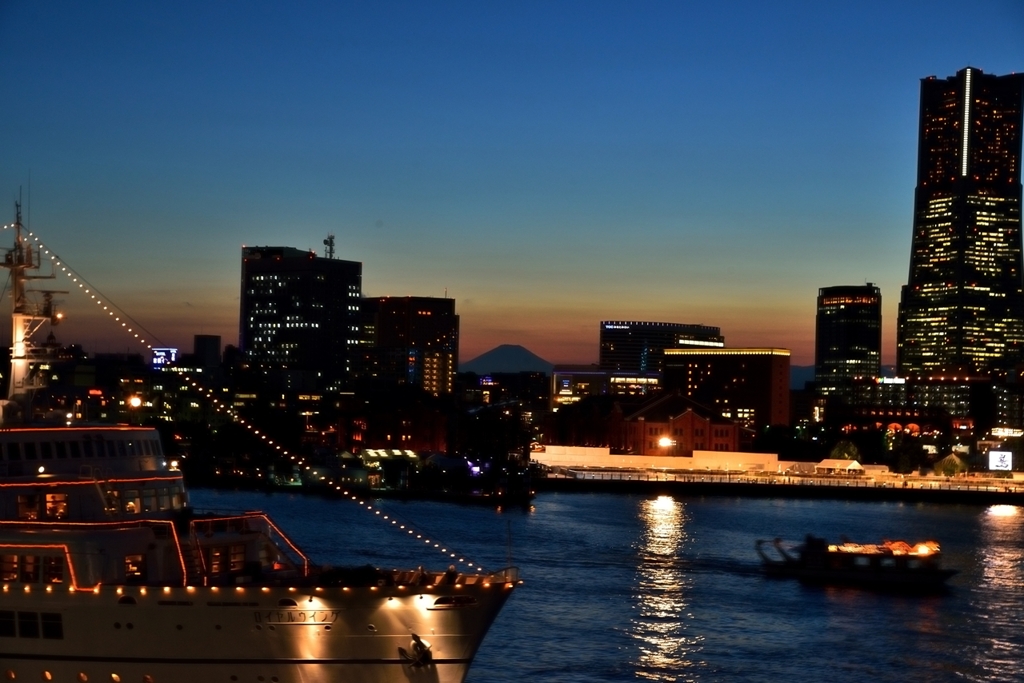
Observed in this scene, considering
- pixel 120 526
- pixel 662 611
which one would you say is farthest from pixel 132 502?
pixel 662 611

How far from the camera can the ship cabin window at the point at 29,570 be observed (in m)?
21.8

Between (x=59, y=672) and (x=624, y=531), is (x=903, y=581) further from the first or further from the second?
(x=59, y=672)

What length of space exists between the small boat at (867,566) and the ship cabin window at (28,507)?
28.6m

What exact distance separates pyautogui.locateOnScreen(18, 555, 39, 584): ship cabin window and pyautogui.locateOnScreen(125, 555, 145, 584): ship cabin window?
4.47 ft

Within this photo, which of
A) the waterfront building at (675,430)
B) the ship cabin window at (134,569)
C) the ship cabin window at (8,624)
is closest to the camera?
the ship cabin window at (8,624)

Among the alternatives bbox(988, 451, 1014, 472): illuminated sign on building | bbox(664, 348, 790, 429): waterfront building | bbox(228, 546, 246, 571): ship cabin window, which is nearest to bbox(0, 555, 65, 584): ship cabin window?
bbox(228, 546, 246, 571): ship cabin window

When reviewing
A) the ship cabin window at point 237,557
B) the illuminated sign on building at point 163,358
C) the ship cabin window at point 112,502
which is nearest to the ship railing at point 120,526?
the ship cabin window at point 112,502

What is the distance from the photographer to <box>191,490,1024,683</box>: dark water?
30.4m

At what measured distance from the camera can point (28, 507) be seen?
75.5 feet

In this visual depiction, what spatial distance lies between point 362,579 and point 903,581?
28521 millimetres

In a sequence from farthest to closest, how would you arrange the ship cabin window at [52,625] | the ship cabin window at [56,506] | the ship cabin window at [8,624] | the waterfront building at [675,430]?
the waterfront building at [675,430] → the ship cabin window at [56,506] → the ship cabin window at [8,624] → the ship cabin window at [52,625]

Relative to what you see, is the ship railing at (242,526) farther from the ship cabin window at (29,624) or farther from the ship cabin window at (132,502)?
the ship cabin window at (29,624)

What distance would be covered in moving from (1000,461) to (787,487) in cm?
3095

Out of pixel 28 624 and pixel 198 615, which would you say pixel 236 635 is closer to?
pixel 198 615
